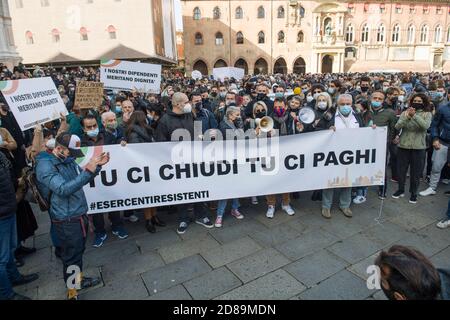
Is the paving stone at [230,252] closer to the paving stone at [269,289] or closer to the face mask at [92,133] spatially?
the paving stone at [269,289]

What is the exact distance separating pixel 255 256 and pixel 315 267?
73 cm

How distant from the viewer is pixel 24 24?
34.4 m

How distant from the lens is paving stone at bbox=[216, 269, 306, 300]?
122 inches

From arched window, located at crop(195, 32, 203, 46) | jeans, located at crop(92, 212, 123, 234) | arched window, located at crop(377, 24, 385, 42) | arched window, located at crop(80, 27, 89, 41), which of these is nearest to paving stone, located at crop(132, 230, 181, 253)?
jeans, located at crop(92, 212, 123, 234)

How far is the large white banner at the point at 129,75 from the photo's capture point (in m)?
6.62

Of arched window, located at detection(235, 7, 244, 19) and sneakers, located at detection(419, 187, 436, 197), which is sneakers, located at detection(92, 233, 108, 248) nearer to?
sneakers, located at detection(419, 187, 436, 197)

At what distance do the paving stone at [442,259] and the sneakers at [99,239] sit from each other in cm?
426

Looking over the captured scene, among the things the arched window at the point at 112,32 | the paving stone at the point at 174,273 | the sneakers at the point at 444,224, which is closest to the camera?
the paving stone at the point at 174,273

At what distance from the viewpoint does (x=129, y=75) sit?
6734 millimetres

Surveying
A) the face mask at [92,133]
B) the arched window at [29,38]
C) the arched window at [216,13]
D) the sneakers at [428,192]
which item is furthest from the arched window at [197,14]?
the face mask at [92,133]

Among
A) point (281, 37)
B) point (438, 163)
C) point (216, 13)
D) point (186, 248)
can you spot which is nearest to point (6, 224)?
point (186, 248)

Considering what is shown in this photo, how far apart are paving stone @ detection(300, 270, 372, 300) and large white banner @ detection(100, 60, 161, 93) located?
5.48 meters

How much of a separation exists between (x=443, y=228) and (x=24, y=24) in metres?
42.9

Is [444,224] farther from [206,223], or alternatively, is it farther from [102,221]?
[102,221]
